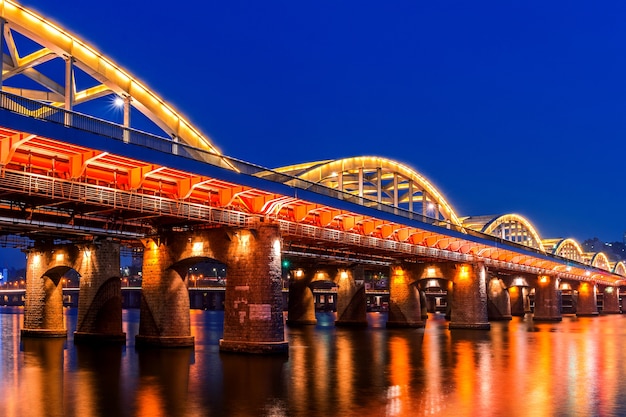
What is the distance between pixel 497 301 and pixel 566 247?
Result: 7028 centimetres

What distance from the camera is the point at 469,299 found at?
230ft

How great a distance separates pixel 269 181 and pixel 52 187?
12776 millimetres

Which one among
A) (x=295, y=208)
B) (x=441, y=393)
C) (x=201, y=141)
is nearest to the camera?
(x=441, y=393)

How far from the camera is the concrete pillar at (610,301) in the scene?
153500 mm

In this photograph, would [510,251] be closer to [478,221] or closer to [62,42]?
[478,221]

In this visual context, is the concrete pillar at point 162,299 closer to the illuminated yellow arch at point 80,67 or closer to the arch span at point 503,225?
the illuminated yellow arch at point 80,67

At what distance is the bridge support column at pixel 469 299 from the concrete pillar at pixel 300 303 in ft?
63.2

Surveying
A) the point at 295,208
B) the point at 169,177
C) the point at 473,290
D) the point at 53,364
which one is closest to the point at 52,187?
the point at 169,177

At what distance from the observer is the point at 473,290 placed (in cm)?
7019

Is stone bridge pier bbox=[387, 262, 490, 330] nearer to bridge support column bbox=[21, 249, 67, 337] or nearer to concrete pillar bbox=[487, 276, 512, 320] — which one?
concrete pillar bbox=[487, 276, 512, 320]

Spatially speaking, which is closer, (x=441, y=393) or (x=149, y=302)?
(x=441, y=393)

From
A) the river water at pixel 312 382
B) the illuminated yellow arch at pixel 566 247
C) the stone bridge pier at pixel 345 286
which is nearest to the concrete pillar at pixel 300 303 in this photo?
the stone bridge pier at pixel 345 286

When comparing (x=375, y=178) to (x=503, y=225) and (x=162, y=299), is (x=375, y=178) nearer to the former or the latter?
(x=162, y=299)

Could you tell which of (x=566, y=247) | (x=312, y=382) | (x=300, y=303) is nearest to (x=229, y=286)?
(x=312, y=382)
